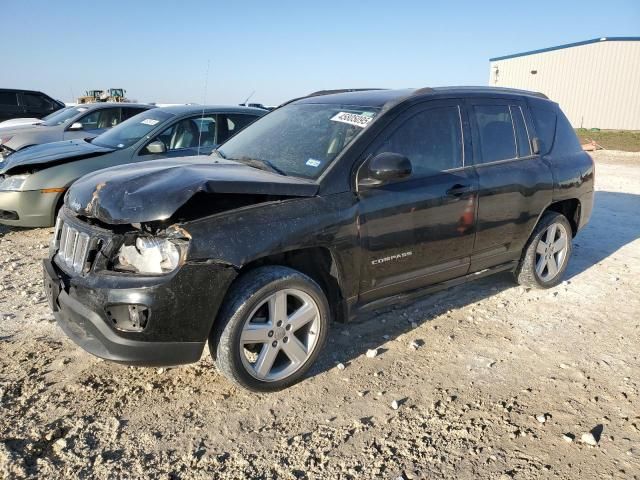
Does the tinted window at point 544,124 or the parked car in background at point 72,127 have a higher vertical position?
the tinted window at point 544,124

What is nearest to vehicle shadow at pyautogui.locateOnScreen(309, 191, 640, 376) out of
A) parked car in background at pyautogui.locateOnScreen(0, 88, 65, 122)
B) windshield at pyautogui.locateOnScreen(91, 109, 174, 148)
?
windshield at pyautogui.locateOnScreen(91, 109, 174, 148)

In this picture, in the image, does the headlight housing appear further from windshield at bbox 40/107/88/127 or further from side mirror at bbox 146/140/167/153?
windshield at bbox 40/107/88/127

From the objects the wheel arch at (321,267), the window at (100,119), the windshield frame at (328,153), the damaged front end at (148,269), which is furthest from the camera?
the window at (100,119)

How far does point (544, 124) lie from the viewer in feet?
15.7

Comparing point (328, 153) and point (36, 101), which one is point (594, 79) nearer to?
point (36, 101)

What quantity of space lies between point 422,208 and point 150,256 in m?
1.86

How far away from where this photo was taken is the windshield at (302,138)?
344cm

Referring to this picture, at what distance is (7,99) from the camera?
1495 cm

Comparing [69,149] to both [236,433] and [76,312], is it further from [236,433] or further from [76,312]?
[236,433]

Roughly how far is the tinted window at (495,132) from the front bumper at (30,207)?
469 centimetres

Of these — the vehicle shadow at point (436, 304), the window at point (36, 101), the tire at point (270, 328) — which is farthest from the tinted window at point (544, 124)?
the window at point (36, 101)

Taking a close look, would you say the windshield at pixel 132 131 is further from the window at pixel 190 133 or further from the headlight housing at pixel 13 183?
the headlight housing at pixel 13 183

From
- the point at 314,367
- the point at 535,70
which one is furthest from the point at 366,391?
the point at 535,70

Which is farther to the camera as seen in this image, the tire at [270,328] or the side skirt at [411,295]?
the side skirt at [411,295]
